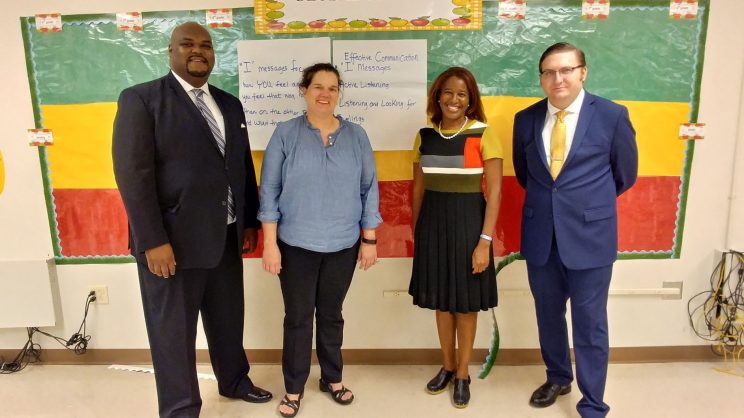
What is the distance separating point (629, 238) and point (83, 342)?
3011 millimetres

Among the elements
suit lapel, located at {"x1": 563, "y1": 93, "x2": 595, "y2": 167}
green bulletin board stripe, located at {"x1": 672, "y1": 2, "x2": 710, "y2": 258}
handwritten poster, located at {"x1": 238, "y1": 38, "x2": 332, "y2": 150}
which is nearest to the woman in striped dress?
suit lapel, located at {"x1": 563, "y1": 93, "x2": 595, "y2": 167}

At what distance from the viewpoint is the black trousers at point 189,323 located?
1.88m

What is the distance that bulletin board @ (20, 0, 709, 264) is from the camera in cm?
235

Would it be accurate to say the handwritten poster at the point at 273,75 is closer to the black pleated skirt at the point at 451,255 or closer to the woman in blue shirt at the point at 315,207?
the woman in blue shirt at the point at 315,207

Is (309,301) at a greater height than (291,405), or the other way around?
(309,301)

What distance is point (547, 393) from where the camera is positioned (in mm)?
2250

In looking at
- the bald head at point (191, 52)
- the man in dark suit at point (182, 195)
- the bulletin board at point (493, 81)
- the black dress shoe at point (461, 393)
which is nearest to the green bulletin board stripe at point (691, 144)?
the bulletin board at point (493, 81)

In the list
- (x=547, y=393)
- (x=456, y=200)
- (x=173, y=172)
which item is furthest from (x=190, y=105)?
(x=547, y=393)

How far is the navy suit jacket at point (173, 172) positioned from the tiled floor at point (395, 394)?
90cm

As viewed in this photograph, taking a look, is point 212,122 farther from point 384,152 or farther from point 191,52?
point 384,152

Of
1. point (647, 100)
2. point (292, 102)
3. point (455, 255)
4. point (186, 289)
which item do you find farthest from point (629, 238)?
point (186, 289)

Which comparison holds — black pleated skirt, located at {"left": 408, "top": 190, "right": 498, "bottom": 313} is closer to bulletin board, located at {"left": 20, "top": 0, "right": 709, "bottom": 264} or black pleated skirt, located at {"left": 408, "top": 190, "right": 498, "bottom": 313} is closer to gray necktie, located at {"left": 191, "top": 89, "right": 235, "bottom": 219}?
bulletin board, located at {"left": 20, "top": 0, "right": 709, "bottom": 264}

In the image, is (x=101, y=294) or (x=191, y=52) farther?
(x=101, y=294)

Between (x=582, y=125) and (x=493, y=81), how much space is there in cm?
62
